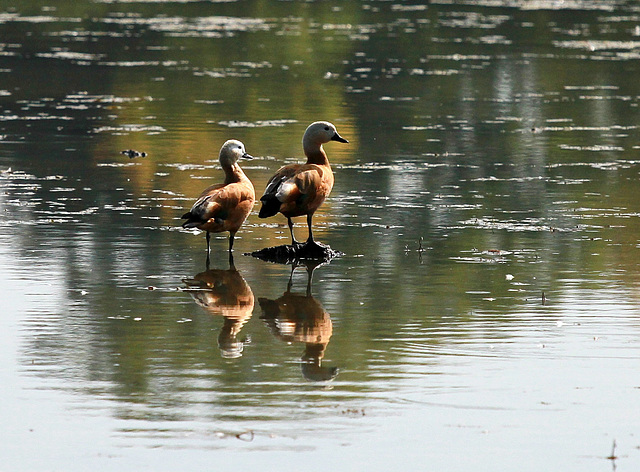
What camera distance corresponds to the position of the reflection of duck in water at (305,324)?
348 inches

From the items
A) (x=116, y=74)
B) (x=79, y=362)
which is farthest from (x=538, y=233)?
(x=116, y=74)

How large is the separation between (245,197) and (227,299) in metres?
2.17

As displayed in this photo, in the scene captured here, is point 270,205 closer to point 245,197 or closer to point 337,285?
point 245,197

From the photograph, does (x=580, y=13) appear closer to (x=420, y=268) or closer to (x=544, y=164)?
(x=544, y=164)

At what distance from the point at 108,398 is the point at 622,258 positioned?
617 cm

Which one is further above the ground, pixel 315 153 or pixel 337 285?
pixel 315 153

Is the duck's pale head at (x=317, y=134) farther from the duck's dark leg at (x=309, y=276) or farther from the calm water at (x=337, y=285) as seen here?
the duck's dark leg at (x=309, y=276)

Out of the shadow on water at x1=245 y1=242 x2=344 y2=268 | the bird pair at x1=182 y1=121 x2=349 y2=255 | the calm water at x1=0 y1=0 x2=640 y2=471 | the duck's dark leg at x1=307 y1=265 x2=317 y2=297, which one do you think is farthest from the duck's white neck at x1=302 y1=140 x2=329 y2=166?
the duck's dark leg at x1=307 y1=265 x2=317 y2=297

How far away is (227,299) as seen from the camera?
11.0 metres

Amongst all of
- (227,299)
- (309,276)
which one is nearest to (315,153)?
(309,276)

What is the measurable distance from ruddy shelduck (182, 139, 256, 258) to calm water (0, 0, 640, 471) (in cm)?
37

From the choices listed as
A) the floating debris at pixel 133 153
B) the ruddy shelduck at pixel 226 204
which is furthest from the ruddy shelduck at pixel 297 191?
the floating debris at pixel 133 153

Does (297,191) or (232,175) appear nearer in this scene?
(297,191)

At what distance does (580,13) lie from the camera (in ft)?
170
